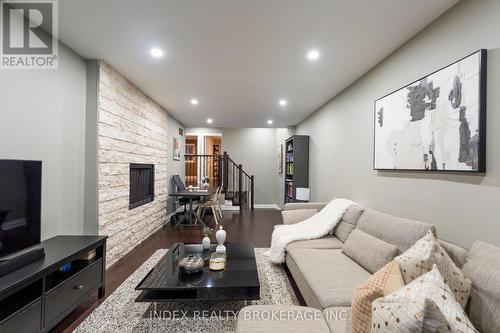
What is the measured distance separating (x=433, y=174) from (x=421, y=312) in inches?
65.8

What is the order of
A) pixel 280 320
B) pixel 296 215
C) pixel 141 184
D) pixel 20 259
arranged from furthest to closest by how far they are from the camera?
pixel 141 184, pixel 296 215, pixel 20 259, pixel 280 320

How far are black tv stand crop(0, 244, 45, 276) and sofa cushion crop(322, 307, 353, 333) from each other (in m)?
2.08

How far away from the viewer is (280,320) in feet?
4.33

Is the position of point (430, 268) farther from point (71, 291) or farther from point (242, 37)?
point (71, 291)

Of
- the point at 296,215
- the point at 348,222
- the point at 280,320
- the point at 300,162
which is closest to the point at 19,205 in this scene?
the point at 280,320

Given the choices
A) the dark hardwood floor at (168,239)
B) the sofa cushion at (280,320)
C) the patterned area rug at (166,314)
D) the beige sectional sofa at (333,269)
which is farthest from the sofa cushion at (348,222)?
the sofa cushion at (280,320)

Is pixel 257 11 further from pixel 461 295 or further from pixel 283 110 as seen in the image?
pixel 283 110

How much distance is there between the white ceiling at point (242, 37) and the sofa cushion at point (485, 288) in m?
1.81

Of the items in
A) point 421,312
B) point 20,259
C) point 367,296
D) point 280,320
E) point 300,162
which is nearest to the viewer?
point 421,312

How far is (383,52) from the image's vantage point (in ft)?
8.20

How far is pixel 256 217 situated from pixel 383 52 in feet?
15.2

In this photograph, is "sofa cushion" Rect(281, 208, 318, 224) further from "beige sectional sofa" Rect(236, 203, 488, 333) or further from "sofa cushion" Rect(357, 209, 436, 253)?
"sofa cushion" Rect(357, 209, 436, 253)
